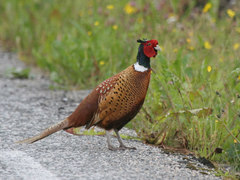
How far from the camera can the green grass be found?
3.98m

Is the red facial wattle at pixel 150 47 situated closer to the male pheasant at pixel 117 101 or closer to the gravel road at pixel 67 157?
the male pheasant at pixel 117 101

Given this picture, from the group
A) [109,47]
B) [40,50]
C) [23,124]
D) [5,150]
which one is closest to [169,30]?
[109,47]

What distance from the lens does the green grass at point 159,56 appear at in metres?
3.98

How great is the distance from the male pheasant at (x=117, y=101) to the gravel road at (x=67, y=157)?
0.16 metres

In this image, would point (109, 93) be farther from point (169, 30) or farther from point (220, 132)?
point (169, 30)

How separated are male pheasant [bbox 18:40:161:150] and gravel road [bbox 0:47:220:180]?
16 centimetres

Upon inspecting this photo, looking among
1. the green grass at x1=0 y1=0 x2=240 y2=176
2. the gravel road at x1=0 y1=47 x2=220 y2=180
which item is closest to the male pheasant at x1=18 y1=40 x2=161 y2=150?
the gravel road at x1=0 y1=47 x2=220 y2=180

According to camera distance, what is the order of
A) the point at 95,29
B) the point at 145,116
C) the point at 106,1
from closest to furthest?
the point at 145,116
the point at 95,29
the point at 106,1

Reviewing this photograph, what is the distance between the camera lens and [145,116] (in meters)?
4.44

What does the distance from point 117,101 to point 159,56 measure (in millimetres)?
891

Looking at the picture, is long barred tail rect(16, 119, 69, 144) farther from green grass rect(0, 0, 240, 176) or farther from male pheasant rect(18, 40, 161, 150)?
green grass rect(0, 0, 240, 176)

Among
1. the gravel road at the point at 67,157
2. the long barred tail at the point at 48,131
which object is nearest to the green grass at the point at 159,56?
the gravel road at the point at 67,157

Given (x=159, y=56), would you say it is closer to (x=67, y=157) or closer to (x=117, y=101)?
(x=117, y=101)

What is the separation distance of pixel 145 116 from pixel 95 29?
6.82 ft
